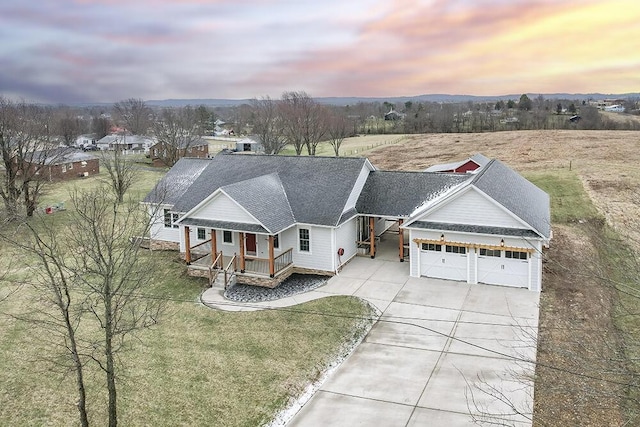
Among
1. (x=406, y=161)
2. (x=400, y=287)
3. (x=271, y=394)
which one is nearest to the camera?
(x=271, y=394)

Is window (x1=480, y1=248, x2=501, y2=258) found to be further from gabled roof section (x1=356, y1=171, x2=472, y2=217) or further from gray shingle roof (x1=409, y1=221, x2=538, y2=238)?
gabled roof section (x1=356, y1=171, x2=472, y2=217)

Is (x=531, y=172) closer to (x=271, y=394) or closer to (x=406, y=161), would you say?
(x=406, y=161)

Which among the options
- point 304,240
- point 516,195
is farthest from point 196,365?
point 516,195

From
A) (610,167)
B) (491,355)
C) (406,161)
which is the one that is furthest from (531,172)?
(491,355)

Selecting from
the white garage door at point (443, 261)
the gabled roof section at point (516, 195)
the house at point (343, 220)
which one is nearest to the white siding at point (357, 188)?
the house at point (343, 220)

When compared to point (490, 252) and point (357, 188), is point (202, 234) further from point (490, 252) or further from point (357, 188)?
point (490, 252)

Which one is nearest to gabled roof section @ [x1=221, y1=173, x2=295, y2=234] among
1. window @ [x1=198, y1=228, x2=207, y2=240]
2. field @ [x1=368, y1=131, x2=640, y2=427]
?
window @ [x1=198, y1=228, x2=207, y2=240]

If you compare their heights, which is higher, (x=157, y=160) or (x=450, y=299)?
(x=157, y=160)

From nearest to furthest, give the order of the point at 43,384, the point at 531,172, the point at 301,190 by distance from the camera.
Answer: the point at 43,384
the point at 301,190
the point at 531,172
